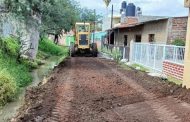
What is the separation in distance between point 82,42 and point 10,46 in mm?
16230

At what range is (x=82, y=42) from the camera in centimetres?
4128

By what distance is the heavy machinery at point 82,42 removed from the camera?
41219mm

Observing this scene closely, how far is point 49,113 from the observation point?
11.1m

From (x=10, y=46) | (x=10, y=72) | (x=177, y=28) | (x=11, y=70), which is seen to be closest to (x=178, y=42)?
(x=177, y=28)

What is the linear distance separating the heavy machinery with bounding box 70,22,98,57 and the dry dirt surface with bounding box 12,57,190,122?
22.9 metres

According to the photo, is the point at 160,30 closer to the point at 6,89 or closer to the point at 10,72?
the point at 10,72

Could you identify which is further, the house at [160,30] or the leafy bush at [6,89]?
the house at [160,30]

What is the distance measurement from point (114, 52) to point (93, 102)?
23691 millimetres

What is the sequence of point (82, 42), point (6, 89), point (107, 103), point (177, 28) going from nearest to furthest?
1. point (107, 103)
2. point (6, 89)
3. point (177, 28)
4. point (82, 42)

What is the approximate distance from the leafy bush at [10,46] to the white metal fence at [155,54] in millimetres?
7751

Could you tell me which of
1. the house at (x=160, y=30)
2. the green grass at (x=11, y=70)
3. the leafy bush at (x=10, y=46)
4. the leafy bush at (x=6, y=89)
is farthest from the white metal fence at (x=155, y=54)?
the leafy bush at (x=10, y=46)

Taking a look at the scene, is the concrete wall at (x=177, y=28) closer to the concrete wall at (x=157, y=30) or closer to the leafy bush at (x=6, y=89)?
the concrete wall at (x=157, y=30)

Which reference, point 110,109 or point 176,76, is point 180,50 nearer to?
point 176,76

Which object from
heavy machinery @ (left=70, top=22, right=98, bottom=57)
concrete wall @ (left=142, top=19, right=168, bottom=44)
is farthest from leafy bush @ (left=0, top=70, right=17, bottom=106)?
heavy machinery @ (left=70, top=22, right=98, bottom=57)
